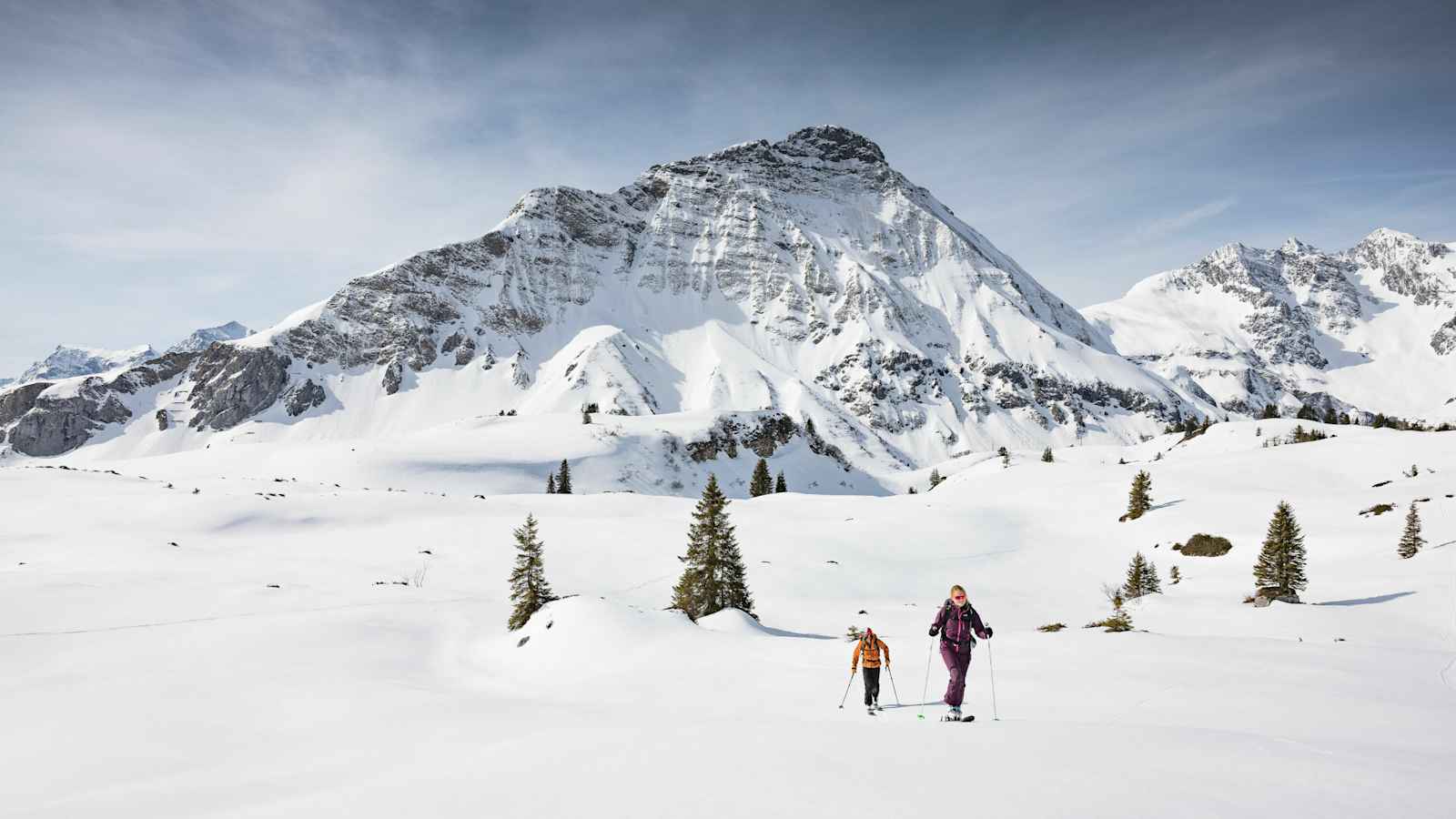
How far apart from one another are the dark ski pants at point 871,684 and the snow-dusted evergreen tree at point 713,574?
17.9m

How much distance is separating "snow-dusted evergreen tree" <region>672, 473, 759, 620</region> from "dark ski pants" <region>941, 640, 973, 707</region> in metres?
18.8

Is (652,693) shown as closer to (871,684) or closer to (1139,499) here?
(871,684)

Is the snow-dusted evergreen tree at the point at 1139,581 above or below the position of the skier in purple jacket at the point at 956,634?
below

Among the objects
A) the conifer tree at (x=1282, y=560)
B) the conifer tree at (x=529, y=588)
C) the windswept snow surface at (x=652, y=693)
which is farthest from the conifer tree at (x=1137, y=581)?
the conifer tree at (x=529, y=588)

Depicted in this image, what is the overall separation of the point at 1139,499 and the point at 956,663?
184 ft

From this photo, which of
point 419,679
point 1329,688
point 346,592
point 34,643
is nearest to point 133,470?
point 346,592

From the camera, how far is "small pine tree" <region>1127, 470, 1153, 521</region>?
57553 millimetres

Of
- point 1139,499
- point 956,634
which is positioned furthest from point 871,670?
point 1139,499

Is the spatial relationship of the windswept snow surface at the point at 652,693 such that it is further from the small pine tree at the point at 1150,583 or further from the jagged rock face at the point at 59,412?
the jagged rock face at the point at 59,412

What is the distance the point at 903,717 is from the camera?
11.6m

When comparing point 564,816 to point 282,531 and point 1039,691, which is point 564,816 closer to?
point 1039,691

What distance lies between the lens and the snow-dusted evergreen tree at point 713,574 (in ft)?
99.9

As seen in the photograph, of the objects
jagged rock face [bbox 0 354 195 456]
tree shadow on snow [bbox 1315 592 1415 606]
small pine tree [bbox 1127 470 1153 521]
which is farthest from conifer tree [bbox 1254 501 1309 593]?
jagged rock face [bbox 0 354 195 456]

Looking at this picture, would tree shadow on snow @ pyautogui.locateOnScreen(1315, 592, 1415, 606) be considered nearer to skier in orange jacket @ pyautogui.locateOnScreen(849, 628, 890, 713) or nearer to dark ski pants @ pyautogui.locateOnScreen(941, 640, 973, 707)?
dark ski pants @ pyautogui.locateOnScreen(941, 640, 973, 707)
